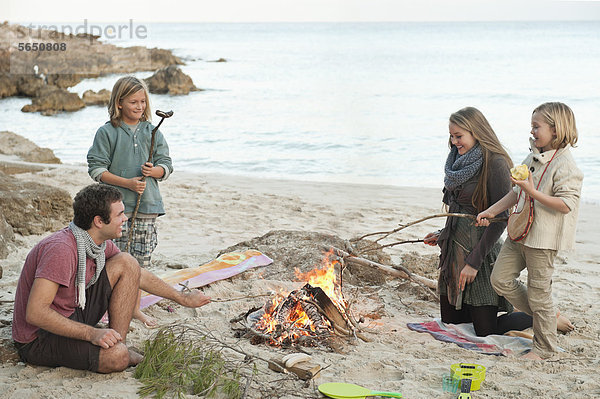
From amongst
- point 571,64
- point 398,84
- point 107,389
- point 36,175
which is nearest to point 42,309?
point 107,389

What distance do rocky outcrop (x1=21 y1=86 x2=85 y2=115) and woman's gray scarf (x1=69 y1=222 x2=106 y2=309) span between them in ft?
74.1

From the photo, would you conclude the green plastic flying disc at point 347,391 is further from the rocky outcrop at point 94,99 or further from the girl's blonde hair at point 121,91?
the rocky outcrop at point 94,99

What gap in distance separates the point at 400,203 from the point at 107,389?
663 cm

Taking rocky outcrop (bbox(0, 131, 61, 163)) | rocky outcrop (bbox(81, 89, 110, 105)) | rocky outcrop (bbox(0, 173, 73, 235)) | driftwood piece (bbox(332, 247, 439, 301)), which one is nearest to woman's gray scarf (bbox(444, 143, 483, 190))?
driftwood piece (bbox(332, 247, 439, 301))

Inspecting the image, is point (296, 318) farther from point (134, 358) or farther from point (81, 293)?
point (81, 293)

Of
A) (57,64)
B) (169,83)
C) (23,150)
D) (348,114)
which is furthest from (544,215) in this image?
(57,64)

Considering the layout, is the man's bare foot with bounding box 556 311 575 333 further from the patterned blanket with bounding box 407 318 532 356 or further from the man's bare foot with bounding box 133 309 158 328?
the man's bare foot with bounding box 133 309 158 328

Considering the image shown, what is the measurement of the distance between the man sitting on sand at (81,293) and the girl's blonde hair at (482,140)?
7.65 feet

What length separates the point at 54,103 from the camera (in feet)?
80.7

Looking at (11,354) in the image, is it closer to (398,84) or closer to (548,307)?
(548,307)

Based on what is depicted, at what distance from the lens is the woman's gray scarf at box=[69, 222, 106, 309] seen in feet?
10.7

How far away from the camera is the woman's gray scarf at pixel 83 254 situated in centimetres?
326

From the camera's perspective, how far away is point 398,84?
3506cm

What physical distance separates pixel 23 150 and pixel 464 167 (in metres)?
10.3
